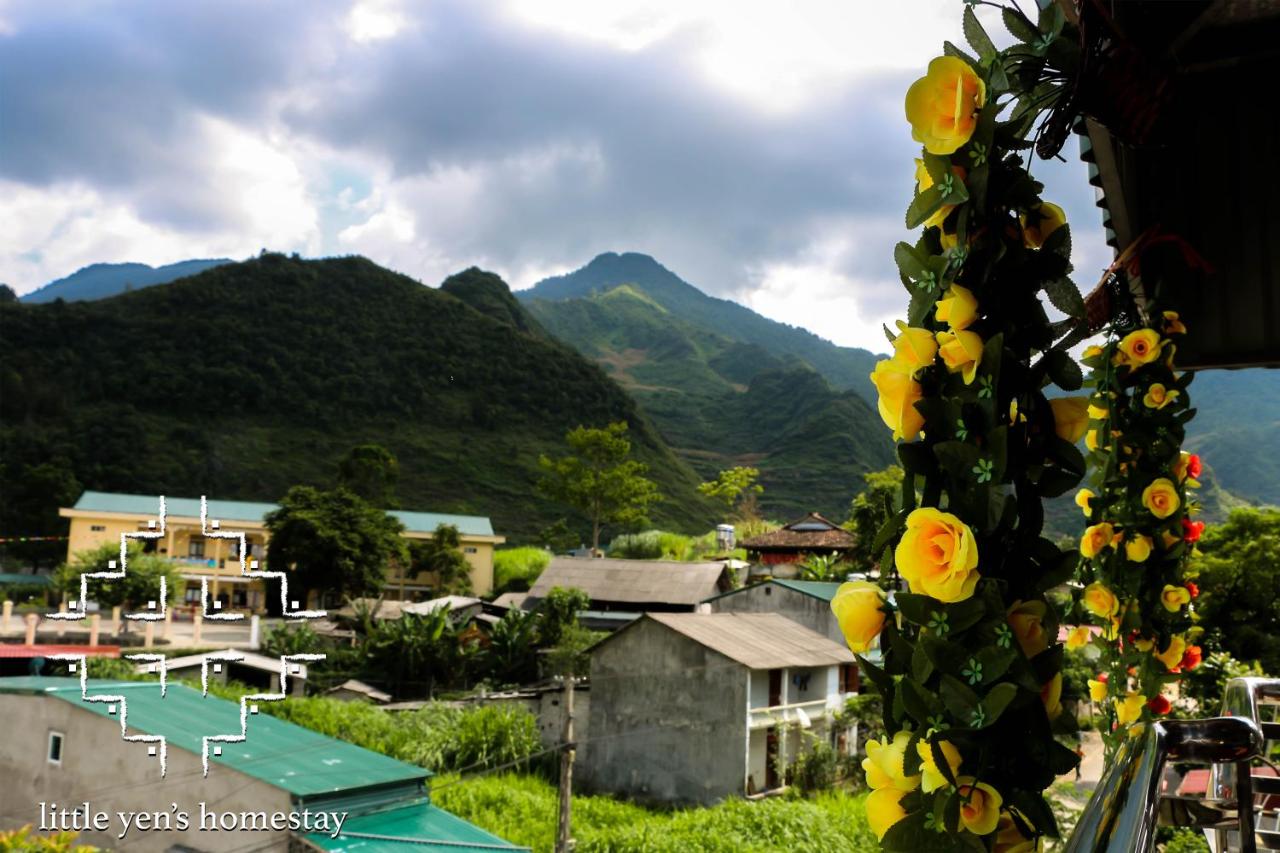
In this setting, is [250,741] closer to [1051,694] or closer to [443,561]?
[1051,694]

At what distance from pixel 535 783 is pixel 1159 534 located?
12289mm

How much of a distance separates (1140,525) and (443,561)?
1067 inches

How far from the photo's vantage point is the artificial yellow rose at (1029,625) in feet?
2.60

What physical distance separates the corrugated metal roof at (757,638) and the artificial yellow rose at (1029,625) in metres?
12.2

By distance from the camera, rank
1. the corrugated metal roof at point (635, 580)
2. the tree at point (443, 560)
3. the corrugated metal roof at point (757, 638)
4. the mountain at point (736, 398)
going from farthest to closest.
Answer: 1. the mountain at point (736, 398)
2. the tree at point (443, 560)
3. the corrugated metal roof at point (635, 580)
4. the corrugated metal roof at point (757, 638)

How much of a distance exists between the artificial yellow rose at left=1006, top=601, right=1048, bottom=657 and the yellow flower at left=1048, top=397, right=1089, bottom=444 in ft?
0.53

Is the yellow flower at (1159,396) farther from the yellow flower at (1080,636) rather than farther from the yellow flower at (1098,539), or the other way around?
the yellow flower at (1080,636)

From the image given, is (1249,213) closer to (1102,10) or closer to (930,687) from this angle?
(1102,10)

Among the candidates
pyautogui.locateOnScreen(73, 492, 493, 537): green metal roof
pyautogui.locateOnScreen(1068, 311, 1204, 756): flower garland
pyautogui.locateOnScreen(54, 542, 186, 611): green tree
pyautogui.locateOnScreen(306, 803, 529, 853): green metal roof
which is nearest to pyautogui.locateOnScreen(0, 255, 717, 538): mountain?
pyautogui.locateOnScreen(73, 492, 493, 537): green metal roof

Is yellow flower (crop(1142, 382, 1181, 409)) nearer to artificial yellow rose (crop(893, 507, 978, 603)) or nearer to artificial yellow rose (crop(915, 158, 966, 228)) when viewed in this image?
artificial yellow rose (crop(915, 158, 966, 228))

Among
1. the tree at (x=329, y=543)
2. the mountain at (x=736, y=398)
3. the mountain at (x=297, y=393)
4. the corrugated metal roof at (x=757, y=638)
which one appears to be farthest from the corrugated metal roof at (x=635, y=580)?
the mountain at (x=736, y=398)

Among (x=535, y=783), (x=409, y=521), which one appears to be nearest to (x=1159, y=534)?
(x=535, y=783)

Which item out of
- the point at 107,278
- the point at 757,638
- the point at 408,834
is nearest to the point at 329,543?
the point at 757,638

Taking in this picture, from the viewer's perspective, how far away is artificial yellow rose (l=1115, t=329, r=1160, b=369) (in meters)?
2.17
